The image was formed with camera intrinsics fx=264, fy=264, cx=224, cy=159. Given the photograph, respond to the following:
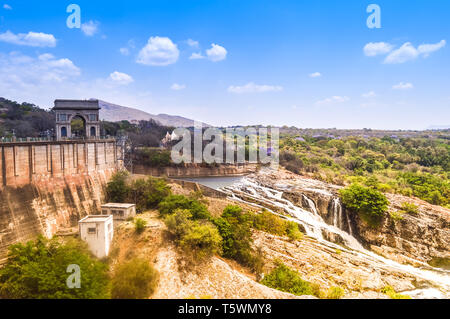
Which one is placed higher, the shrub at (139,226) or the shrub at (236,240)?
the shrub at (139,226)

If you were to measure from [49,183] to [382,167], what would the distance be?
61.4m

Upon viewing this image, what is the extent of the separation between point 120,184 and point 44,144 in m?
8.21

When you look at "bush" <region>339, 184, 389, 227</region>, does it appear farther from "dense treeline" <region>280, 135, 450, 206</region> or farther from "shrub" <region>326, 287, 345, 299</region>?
"shrub" <region>326, 287, 345, 299</region>

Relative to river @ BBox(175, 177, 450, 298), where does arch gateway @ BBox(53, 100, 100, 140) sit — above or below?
above

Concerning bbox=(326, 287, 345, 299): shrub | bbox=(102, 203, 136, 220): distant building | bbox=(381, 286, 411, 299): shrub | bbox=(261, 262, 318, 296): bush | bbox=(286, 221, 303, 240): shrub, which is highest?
bbox=(102, 203, 136, 220): distant building

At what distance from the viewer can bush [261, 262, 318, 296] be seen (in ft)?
59.3

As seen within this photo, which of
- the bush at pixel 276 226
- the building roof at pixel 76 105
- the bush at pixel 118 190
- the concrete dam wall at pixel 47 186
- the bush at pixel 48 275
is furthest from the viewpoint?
the building roof at pixel 76 105

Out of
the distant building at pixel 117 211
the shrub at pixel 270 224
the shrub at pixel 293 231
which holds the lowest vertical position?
the shrub at pixel 293 231

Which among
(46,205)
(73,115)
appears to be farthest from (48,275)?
(73,115)

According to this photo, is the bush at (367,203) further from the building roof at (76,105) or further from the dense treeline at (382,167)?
the building roof at (76,105)

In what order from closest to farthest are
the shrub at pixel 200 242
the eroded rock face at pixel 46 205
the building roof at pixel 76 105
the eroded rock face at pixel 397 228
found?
the shrub at pixel 200 242 < the eroded rock face at pixel 46 205 < the eroded rock face at pixel 397 228 < the building roof at pixel 76 105

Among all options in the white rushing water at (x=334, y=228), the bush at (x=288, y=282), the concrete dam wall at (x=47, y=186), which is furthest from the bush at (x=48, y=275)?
the white rushing water at (x=334, y=228)

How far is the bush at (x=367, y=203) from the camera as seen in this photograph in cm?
3169

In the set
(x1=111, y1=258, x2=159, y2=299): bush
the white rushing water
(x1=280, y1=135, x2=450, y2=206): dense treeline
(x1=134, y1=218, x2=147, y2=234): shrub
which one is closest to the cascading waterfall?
the white rushing water
